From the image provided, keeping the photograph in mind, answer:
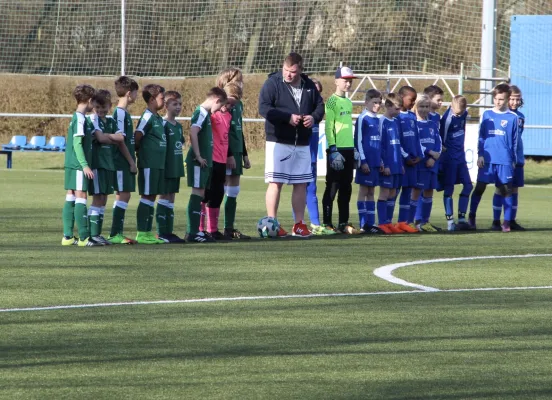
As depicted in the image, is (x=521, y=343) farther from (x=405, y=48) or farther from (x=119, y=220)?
(x=405, y=48)

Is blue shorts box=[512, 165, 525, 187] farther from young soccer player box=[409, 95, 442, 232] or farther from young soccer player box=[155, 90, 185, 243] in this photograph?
young soccer player box=[155, 90, 185, 243]

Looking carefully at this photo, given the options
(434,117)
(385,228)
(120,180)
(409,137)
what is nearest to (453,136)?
(434,117)

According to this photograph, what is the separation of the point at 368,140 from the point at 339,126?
433 mm

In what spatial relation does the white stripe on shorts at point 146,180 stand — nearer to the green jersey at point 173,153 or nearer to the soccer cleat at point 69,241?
the green jersey at point 173,153

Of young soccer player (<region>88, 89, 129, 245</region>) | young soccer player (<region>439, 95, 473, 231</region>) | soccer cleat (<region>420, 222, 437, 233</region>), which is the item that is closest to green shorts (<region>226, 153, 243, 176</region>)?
young soccer player (<region>88, 89, 129, 245</region>)

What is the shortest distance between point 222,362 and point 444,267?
444 centimetres

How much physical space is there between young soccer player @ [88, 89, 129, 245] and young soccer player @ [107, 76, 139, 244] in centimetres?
9

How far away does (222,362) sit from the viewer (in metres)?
5.82

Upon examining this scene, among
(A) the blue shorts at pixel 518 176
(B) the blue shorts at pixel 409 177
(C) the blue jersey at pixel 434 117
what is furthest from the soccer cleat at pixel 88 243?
(A) the blue shorts at pixel 518 176

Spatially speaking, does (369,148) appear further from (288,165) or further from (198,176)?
(198,176)

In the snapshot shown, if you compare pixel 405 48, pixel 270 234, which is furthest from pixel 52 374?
pixel 405 48

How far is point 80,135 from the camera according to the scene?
11188mm

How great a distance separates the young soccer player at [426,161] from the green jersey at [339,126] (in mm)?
1099

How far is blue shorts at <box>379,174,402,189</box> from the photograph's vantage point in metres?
13.5
